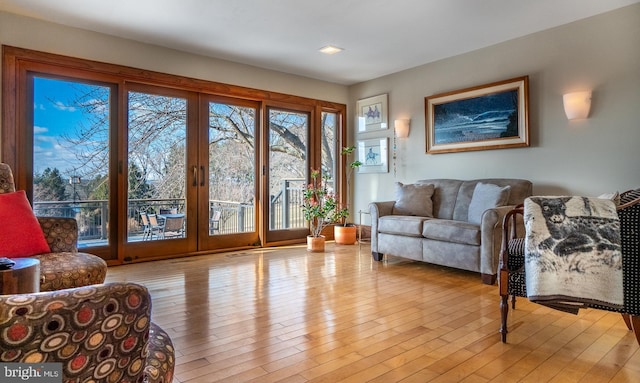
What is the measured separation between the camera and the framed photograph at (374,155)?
18.5 ft

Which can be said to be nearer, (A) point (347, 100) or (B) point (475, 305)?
(B) point (475, 305)

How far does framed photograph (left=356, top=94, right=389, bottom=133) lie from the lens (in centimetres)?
564

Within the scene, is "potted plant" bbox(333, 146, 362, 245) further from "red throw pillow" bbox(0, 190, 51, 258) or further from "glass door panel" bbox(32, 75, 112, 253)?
"red throw pillow" bbox(0, 190, 51, 258)

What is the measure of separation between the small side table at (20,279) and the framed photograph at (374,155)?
460cm

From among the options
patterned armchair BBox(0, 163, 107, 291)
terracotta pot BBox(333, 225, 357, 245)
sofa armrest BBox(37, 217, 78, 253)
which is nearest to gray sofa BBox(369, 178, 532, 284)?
terracotta pot BBox(333, 225, 357, 245)

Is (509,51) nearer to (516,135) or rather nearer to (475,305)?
(516,135)

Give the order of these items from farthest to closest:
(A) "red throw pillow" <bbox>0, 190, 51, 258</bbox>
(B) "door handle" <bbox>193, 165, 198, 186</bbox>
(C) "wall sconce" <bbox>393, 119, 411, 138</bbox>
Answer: (C) "wall sconce" <bbox>393, 119, 411, 138</bbox>
(B) "door handle" <bbox>193, 165, 198, 186</bbox>
(A) "red throw pillow" <bbox>0, 190, 51, 258</bbox>

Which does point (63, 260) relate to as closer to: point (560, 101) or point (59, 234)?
point (59, 234)

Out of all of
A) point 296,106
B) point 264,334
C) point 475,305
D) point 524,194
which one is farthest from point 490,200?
point 296,106

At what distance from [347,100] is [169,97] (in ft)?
9.30

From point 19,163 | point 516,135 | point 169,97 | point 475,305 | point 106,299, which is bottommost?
point 475,305

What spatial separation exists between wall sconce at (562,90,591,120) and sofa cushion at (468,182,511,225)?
914 mm

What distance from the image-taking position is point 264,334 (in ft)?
7.44

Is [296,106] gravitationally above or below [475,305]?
above
